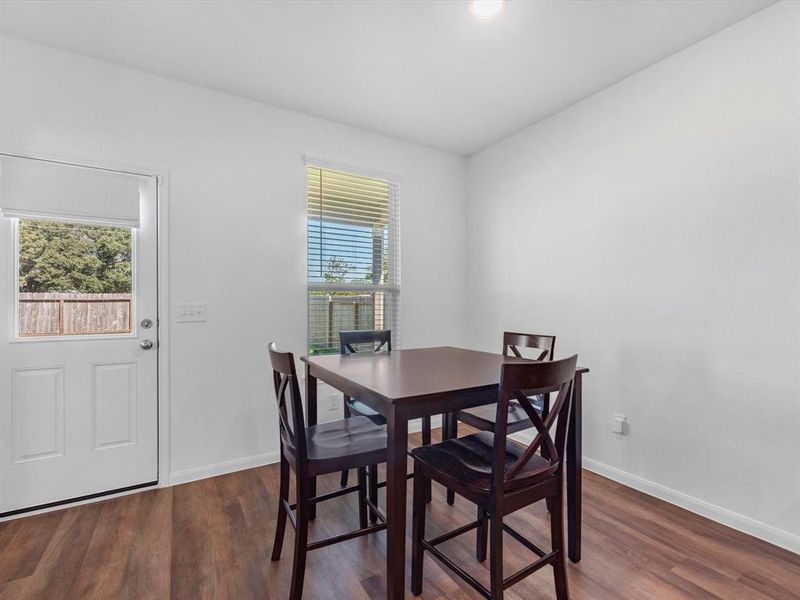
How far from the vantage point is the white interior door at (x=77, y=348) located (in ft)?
7.22

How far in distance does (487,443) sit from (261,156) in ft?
8.27

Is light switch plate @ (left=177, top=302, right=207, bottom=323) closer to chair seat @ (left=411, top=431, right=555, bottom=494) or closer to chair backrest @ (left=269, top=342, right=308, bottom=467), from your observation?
chair backrest @ (left=269, top=342, right=308, bottom=467)

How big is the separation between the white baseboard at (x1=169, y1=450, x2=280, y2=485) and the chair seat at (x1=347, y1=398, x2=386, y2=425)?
93 cm

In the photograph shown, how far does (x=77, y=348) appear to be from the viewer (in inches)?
92.7

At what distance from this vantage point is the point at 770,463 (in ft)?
6.51

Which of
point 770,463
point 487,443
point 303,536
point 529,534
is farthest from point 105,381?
point 770,463

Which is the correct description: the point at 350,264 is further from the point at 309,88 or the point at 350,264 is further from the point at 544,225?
the point at 544,225

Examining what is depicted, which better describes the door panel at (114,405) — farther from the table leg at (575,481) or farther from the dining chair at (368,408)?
the table leg at (575,481)

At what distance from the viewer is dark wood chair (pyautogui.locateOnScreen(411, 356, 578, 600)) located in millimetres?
1300

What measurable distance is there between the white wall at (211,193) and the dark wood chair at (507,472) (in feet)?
5.62

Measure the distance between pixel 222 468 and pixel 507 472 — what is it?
7.14ft

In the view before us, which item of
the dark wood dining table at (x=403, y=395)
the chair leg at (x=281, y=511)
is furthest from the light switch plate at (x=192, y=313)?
the chair leg at (x=281, y=511)

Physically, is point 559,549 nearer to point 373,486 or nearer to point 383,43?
point 373,486

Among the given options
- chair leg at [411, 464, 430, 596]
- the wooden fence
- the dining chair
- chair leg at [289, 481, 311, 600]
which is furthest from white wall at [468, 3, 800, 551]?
the wooden fence
